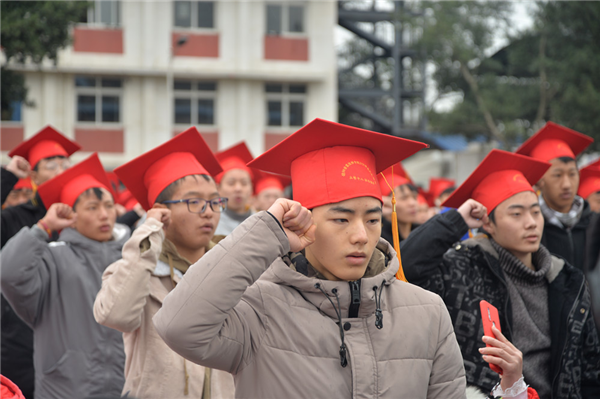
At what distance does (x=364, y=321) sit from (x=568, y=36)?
61.2 ft

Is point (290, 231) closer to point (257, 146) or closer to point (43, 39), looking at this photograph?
point (43, 39)

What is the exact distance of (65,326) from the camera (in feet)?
13.5

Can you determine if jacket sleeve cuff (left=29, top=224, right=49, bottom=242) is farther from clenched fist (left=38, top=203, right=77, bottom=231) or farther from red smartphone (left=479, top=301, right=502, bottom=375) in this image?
red smartphone (left=479, top=301, right=502, bottom=375)

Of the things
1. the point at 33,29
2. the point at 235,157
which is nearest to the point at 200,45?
the point at 33,29

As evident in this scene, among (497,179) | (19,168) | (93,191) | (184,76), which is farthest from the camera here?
(184,76)

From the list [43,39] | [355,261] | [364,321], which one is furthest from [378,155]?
[43,39]

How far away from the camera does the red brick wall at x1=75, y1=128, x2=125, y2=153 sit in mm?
24938

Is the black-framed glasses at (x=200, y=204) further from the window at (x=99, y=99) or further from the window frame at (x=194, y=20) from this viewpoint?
the window at (x=99, y=99)

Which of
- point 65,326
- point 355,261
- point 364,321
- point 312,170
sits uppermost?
point 312,170

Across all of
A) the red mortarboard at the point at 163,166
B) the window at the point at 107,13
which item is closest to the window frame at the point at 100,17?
the window at the point at 107,13

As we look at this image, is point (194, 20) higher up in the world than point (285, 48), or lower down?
higher up

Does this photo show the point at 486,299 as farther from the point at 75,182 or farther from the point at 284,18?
the point at 284,18

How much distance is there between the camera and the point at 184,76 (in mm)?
24938

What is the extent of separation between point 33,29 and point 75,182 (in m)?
9.24
